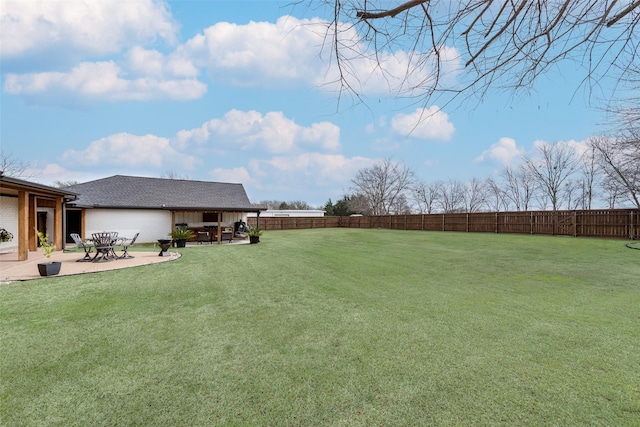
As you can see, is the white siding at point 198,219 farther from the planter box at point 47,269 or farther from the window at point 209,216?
the planter box at point 47,269

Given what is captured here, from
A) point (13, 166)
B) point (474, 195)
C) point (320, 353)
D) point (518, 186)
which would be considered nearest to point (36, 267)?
point (320, 353)

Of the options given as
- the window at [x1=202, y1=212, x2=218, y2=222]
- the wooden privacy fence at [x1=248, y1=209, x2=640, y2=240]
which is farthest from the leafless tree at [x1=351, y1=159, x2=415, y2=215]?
the window at [x1=202, y1=212, x2=218, y2=222]

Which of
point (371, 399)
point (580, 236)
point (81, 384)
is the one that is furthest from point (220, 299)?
point (580, 236)

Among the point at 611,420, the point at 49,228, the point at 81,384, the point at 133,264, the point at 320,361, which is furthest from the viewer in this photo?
the point at 49,228

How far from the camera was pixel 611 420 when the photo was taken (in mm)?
1933

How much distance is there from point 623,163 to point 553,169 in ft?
89.9

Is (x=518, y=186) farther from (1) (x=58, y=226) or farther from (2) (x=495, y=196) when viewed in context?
(1) (x=58, y=226)

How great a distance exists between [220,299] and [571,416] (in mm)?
4625

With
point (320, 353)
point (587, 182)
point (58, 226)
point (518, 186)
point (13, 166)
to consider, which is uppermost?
point (13, 166)

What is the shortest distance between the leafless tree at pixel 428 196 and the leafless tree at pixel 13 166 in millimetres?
42385

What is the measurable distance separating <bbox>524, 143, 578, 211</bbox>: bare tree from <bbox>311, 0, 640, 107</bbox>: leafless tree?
111 feet

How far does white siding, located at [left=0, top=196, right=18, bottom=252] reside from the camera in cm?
1077

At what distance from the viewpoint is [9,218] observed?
438 inches

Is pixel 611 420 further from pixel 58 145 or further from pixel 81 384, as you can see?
pixel 58 145
